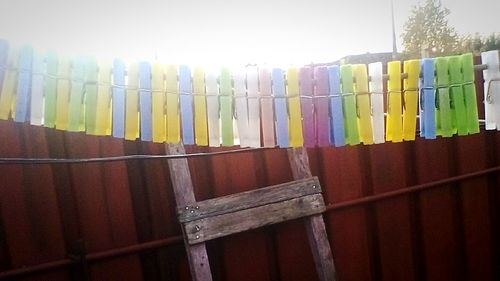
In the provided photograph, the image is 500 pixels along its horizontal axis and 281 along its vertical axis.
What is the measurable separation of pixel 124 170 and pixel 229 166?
2.36 feet

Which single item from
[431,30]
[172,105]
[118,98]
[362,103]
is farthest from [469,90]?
[431,30]

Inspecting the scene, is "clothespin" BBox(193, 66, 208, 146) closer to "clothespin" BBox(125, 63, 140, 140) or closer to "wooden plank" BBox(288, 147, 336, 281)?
"clothespin" BBox(125, 63, 140, 140)

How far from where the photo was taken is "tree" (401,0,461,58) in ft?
116

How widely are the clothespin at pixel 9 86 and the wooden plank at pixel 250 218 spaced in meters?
1.12

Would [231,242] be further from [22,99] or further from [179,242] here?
[22,99]

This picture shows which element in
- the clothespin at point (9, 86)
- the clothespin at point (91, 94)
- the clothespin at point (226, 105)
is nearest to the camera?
the clothespin at point (9, 86)

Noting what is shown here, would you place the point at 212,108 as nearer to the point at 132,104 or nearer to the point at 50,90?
the point at 132,104

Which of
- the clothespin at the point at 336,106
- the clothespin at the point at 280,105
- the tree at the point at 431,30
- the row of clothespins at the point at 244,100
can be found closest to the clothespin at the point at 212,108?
the row of clothespins at the point at 244,100

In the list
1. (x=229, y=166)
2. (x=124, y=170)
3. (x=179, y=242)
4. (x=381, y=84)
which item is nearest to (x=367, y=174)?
(x=381, y=84)

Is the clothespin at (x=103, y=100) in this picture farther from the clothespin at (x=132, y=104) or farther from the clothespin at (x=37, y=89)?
the clothespin at (x=37, y=89)

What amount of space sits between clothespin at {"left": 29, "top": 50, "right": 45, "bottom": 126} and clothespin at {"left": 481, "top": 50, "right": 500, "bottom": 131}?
280 cm

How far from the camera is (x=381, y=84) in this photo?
8.16 ft

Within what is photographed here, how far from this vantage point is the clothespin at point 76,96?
2.03 meters

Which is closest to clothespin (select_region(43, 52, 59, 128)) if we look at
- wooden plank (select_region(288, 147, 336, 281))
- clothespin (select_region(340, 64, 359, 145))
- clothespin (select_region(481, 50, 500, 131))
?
wooden plank (select_region(288, 147, 336, 281))
